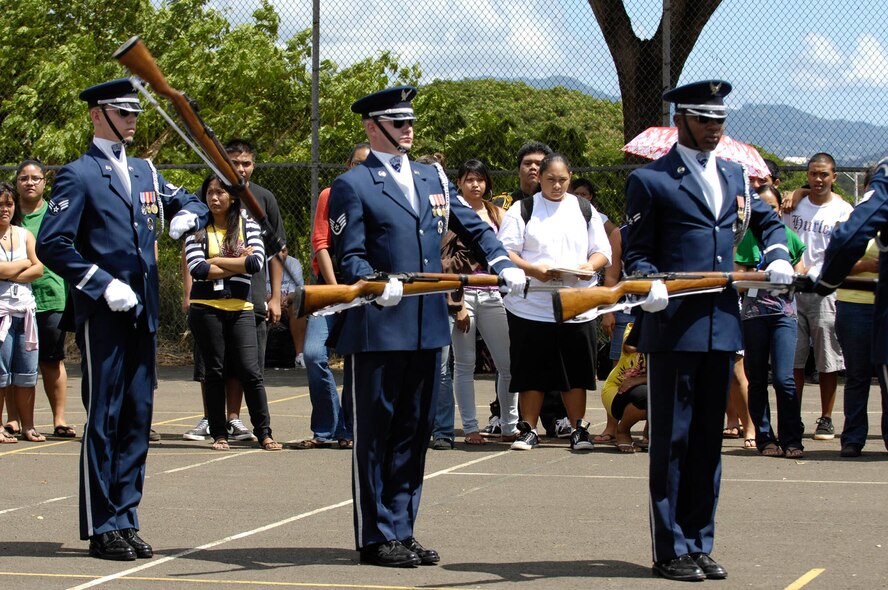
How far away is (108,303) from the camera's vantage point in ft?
21.5

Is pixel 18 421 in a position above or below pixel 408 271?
below

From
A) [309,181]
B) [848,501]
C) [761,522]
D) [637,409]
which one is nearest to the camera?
[761,522]

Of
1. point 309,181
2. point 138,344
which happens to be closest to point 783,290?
point 138,344

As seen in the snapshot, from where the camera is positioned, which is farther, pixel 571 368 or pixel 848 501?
pixel 571 368

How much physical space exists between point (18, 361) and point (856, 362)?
606 cm

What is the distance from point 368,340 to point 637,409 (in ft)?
12.5

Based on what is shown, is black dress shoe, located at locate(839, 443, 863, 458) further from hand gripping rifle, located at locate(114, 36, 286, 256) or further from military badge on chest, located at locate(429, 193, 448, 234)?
hand gripping rifle, located at locate(114, 36, 286, 256)

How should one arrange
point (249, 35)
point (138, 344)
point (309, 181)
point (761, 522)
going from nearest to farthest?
1. point (138, 344)
2. point (761, 522)
3. point (309, 181)
4. point (249, 35)

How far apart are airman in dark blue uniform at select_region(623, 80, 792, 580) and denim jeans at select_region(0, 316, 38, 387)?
573 centimetres

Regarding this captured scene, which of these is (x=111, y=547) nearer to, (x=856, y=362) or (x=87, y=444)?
(x=87, y=444)

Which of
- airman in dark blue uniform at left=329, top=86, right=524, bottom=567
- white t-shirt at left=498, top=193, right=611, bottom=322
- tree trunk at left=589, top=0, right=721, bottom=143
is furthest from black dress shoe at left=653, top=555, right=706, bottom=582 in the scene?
tree trunk at left=589, top=0, right=721, bottom=143

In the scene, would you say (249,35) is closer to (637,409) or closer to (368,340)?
(637,409)

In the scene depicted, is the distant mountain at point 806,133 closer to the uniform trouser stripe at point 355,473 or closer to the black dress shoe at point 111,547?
the uniform trouser stripe at point 355,473

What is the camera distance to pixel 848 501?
7961mm
